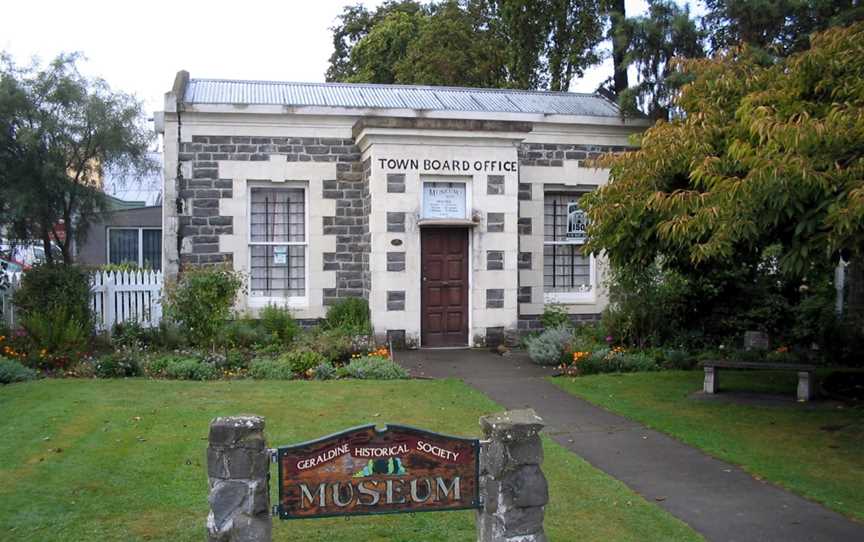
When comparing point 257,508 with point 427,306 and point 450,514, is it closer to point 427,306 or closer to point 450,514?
point 450,514

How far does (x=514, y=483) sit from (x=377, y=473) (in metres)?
0.79

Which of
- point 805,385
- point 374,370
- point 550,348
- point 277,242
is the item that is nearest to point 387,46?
point 277,242

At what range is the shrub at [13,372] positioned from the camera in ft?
35.7

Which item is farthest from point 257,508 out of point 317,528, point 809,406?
point 809,406

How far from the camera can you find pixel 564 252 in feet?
53.3

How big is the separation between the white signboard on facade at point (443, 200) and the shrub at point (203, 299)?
355cm

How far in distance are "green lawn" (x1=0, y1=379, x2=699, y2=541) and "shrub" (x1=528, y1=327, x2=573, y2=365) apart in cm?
235

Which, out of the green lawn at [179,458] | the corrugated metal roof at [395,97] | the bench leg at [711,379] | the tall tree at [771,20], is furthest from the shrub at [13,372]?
the tall tree at [771,20]

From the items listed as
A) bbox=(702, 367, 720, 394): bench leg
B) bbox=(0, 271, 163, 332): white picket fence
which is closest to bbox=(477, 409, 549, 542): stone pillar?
bbox=(702, 367, 720, 394): bench leg

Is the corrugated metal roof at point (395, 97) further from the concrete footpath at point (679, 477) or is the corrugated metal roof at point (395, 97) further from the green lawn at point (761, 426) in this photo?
the concrete footpath at point (679, 477)

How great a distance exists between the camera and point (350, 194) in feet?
49.7

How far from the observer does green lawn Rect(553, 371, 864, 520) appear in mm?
6934

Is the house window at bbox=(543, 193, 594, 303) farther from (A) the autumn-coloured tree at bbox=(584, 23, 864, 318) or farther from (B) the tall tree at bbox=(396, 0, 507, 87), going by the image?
(B) the tall tree at bbox=(396, 0, 507, 87)

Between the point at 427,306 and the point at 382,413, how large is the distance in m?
5.37
